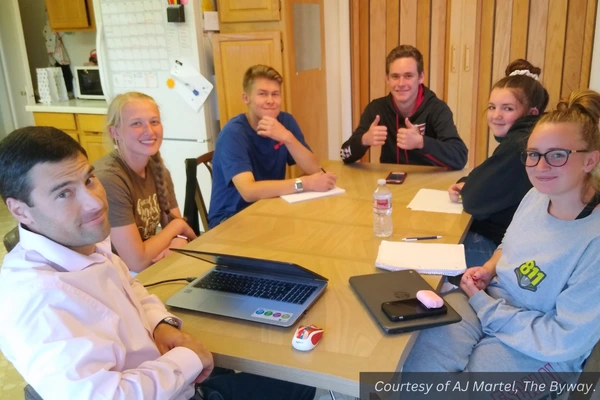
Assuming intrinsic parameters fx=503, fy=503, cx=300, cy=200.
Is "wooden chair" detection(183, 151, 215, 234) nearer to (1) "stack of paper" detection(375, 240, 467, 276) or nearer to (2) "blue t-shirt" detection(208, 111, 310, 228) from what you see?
(2) "blue t-shirt" detection(208, 111, 310, 228)

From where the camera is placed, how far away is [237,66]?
124 inches

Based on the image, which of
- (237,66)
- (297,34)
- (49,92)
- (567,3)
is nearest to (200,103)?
(237,66)

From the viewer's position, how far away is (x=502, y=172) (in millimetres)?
1786

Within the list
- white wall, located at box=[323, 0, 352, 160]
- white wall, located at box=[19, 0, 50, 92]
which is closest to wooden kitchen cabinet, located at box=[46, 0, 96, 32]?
white wall, located at box=[19, 0, 50, 92]

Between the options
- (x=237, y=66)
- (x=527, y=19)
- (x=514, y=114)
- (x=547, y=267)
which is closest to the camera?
(x=547, y=267)

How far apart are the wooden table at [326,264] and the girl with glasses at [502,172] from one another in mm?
103

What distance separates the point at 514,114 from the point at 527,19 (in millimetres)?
1866

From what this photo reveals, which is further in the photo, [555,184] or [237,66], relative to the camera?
[237,66]

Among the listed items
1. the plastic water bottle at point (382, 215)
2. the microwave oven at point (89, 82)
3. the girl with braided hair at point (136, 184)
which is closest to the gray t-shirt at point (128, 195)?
the girl with braided hair at point (136, 184)

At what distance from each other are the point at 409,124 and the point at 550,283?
131 centimetres

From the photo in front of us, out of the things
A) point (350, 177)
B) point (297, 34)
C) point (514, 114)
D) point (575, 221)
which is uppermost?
point (297, 34)

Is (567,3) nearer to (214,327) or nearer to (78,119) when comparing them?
(214,327)

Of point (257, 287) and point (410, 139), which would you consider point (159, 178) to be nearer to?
point (257, 287)

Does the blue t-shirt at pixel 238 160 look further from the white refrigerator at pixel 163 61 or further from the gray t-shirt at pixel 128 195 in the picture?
the white refrigerator at pixel 163 61
